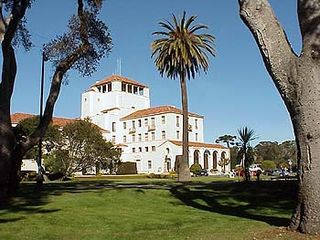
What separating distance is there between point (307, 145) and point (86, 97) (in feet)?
352

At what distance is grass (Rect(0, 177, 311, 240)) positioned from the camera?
35.5 feet

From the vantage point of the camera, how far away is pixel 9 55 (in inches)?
745

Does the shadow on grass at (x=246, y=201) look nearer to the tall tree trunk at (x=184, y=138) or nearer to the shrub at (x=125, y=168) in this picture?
the tall tree trunk at (x=184, y=138)

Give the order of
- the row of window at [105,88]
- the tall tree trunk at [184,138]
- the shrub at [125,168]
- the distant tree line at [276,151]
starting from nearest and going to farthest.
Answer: the tall tree trunk at [184,138] → the shrub at [125,168] → the row of window at [105,88] → the distant tree line at [276,151]

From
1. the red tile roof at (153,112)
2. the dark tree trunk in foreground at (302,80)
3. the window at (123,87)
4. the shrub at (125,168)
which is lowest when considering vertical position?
the dark tree trunk in foreground at (302,80)

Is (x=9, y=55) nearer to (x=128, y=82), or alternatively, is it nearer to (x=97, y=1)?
(x=97, y=1)

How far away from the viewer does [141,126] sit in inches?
4318

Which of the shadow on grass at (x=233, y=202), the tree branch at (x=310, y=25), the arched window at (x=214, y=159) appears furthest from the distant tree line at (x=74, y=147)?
the tree branch at (x=310, y=25)

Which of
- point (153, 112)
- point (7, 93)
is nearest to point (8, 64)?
point (7, 93)

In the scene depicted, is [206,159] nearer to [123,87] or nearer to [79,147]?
[123,87]

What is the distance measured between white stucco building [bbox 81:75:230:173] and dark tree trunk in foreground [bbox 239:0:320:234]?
9085cm

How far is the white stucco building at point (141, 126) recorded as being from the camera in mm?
104438

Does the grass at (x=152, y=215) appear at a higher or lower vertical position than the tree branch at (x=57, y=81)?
lower

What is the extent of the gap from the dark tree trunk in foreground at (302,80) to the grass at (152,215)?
75 centimetres
